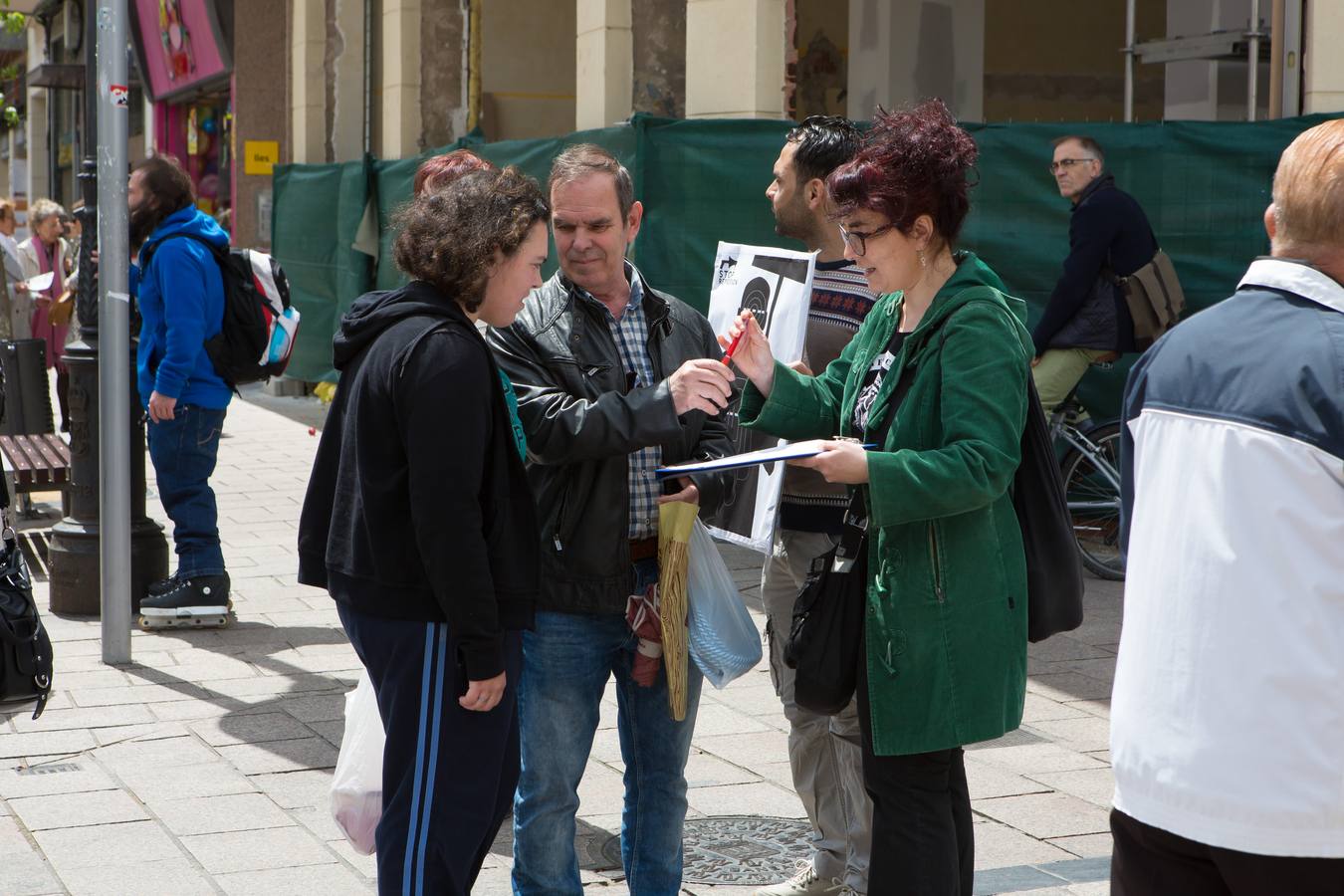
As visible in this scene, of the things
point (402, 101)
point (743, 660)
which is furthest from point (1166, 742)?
point (402, 101)

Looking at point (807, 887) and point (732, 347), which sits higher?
point (732, 347)

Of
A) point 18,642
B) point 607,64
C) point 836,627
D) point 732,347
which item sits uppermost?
point 607,64

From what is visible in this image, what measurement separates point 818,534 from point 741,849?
3.33 ft

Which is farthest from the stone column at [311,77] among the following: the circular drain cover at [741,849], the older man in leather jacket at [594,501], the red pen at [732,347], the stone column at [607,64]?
the red pen at [732,347]

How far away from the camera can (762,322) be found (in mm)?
3912

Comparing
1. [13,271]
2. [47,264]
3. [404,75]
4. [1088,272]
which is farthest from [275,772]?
[47,264]

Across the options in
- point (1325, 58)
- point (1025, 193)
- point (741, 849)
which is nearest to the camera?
point (741, 849)

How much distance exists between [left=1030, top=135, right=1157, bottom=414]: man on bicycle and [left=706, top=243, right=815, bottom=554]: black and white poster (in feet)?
14.2

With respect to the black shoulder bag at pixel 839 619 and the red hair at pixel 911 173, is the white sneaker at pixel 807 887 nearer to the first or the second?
the black shoulder bag at pixel 839 619

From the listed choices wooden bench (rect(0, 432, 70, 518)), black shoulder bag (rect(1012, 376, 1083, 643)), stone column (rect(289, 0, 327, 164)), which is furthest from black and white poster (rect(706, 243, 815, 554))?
stone column (rect(289, 0, 327, 164))

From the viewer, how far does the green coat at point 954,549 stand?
3.07m

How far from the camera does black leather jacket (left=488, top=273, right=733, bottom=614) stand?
3355mm

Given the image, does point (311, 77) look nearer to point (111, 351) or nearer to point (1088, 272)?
point (1088, 272)

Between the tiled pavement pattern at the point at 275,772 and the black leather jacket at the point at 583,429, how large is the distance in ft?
3.67
